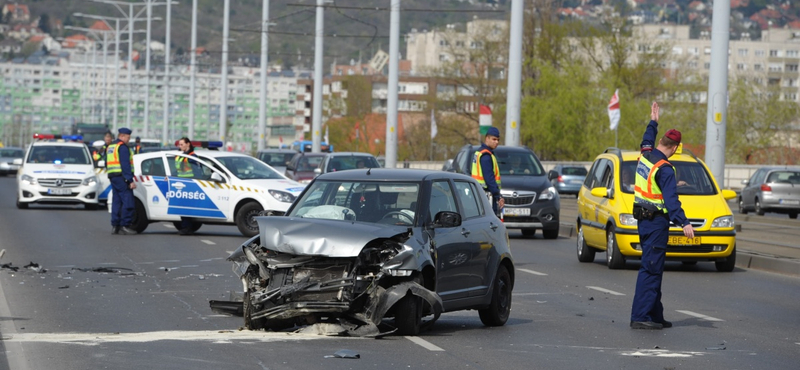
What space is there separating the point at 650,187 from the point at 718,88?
1609 cm

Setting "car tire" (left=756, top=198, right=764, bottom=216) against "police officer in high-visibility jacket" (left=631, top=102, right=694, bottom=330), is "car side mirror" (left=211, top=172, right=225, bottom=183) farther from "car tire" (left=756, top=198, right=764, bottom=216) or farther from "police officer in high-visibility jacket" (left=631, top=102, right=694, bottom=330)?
"car tire" (left=756, top=198, right=764, bottom=216)

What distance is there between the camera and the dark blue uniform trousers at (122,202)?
2427 cm

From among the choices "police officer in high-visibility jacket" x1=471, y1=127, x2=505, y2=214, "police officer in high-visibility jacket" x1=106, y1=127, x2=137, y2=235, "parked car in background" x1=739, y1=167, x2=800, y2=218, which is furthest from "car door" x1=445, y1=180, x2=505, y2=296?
"parked car in background" x1=739, y1=167, x2=800, y2=218

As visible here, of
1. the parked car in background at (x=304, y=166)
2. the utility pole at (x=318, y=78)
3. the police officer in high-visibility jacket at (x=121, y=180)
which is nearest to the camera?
the police officer in high-visibility jacket at (x=121, y=180)

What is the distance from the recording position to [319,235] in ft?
34.7

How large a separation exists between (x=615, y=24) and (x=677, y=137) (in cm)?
6819

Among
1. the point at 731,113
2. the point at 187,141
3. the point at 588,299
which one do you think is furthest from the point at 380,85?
the point at 588,299

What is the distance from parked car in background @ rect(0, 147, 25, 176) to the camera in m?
72.9

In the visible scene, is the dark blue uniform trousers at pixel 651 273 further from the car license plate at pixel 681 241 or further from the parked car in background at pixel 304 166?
the parked car in background at pixel 304 166

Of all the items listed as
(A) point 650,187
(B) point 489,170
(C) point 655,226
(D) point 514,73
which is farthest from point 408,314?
(D) point 514,73

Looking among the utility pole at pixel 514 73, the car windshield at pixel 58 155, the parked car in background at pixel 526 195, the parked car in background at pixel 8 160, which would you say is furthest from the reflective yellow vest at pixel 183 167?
the parked car in background at pixel 8 160

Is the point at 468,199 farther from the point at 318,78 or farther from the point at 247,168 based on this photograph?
the point at 318,78

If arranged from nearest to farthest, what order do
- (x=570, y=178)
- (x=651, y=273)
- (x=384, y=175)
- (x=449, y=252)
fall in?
1. (x=449, y=252)
2. (x=384, y=175)
3. (x=651, y=273)
4. (x=570, y=178)

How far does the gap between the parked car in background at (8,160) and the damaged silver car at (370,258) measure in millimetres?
61989
